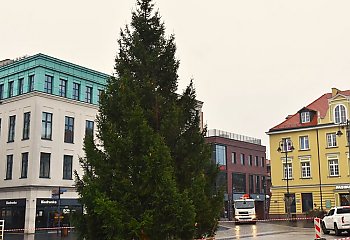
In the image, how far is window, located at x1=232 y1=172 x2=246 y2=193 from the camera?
73.4m

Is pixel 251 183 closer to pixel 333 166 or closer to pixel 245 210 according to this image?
pixel 333 166

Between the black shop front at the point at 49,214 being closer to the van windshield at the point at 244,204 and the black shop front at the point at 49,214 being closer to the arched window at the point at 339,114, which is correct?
the van windshield at the point at 244,204

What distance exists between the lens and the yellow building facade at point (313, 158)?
55.5 metres

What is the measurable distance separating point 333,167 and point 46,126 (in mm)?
33404

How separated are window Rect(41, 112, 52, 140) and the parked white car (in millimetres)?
25340

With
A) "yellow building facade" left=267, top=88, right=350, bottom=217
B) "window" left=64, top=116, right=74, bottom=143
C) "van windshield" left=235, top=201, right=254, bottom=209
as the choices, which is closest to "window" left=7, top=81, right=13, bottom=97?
"window" left=64, top=116, right=74, bottom=143

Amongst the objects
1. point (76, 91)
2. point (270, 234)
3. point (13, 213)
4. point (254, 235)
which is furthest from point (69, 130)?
point (270, 234)

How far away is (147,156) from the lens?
1070cm

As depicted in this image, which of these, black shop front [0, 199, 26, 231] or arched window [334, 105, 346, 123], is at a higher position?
arched window [334, 105, 346, 123]

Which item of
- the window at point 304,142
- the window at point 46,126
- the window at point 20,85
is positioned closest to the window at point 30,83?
the window at point 20,85

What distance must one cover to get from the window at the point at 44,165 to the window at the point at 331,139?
107 ft

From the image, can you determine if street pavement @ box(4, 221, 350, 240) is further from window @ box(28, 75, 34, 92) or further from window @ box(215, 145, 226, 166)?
window @ box(215, 145, 226, 166)

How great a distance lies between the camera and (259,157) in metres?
81.2

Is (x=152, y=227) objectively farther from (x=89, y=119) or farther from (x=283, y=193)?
(x=283, y=193)
